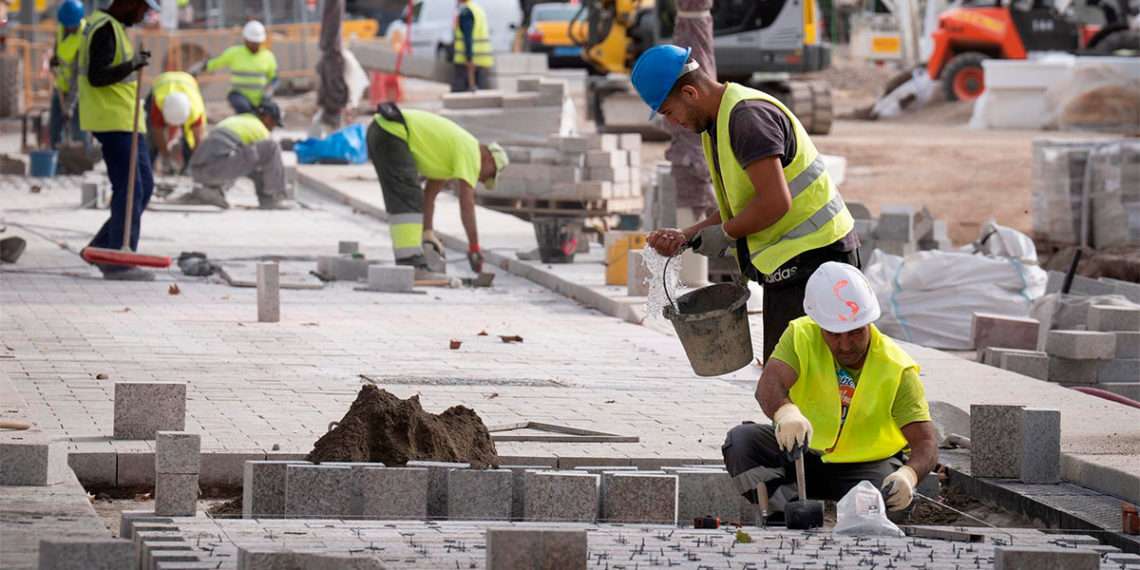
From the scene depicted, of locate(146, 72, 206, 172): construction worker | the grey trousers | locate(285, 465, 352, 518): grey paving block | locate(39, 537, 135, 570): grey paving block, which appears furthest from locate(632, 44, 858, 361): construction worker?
locate(146, 72, 206, 172): construction worker

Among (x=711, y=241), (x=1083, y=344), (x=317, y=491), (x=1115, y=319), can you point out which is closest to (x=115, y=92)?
(x=1083, y=344)

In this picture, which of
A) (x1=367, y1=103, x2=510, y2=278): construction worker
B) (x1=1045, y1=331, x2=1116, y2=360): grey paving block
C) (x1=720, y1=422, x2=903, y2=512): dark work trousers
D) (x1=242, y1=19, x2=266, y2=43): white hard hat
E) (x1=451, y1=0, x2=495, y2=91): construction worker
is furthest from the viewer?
(x1=451, y1=0, x2=495, y2=91): construction worker

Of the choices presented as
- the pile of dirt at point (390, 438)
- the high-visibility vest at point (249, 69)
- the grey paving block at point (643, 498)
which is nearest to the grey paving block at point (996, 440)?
the grey paving block at point (643, 498)

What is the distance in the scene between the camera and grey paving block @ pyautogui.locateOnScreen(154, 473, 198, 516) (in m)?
6.46

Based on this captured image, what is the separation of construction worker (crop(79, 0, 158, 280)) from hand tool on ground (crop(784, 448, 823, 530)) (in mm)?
7780

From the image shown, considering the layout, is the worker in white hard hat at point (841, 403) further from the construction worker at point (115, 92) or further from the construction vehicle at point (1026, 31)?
the construction vehicle at point (1026, 31)

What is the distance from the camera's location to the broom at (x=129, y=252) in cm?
1334

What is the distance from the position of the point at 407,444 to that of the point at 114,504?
1.11m

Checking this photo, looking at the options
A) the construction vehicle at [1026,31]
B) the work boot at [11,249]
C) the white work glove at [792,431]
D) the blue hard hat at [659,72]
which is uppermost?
the blue hard hat at [659,72]

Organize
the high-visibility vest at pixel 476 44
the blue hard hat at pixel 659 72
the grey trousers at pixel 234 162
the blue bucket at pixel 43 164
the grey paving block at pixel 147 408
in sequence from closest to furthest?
the blue hard hat at pixel 659 72 < the grey paving block at pixel 147 408 < the grey trousers at pixel 234 162 < the blue bucket at pixel 43 164 < the high-visibility vest at pixel 476 44

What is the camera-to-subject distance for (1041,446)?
25.3ft

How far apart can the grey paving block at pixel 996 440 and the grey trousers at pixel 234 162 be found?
12.4m

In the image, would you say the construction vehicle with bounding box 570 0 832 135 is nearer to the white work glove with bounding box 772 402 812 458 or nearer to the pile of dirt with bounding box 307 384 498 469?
the pile of dirt with bounding box 307 384 498 469

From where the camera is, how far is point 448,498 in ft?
22.6
